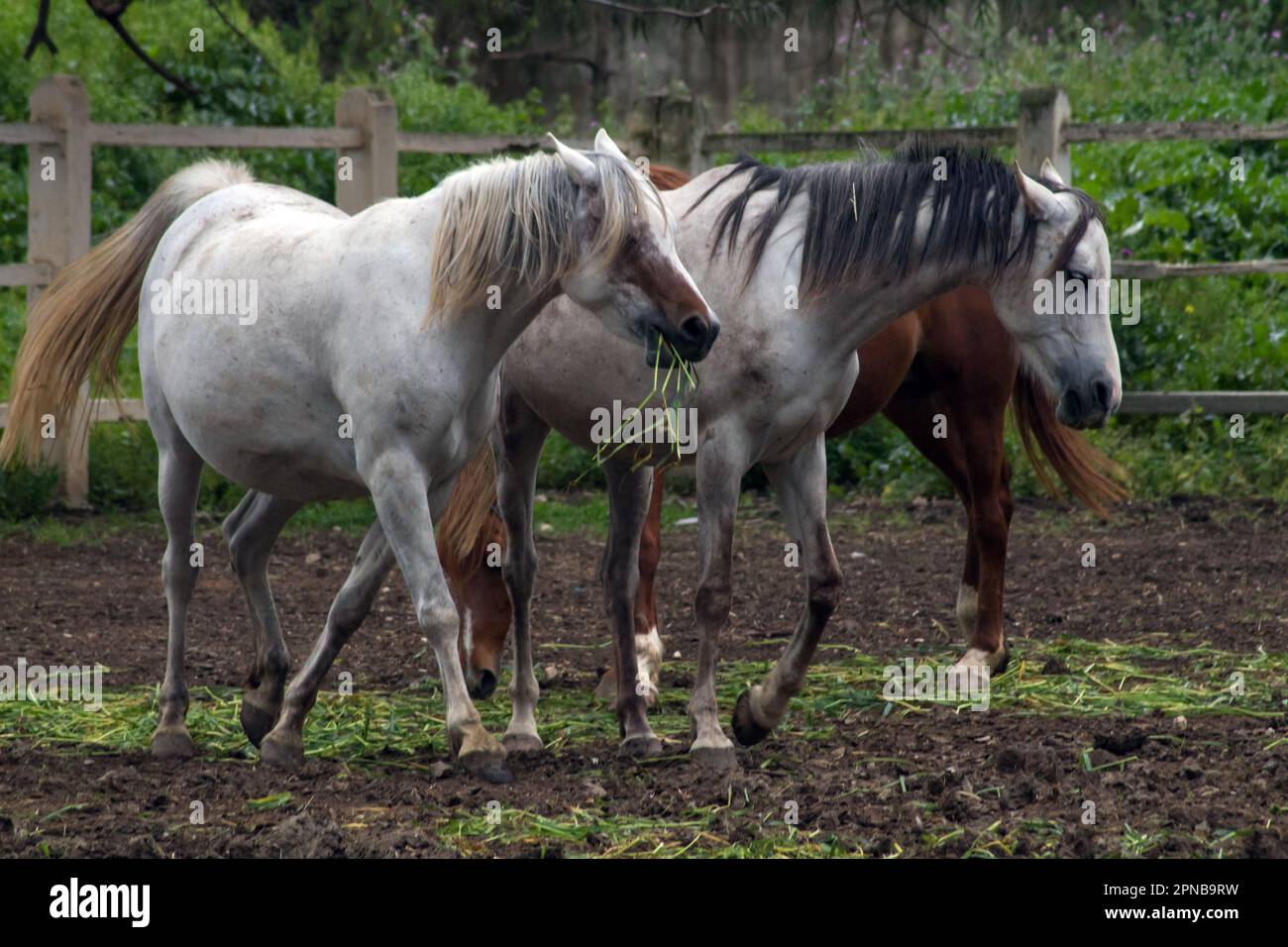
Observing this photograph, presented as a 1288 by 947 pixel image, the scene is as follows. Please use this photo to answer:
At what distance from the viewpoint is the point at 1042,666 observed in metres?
5.78

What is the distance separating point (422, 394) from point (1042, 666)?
267 centimetres

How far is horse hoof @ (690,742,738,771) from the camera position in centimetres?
451

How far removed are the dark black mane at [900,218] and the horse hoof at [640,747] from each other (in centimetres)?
135

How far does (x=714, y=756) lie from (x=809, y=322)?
4.04 ft

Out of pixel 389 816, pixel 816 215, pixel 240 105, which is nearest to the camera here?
pixel 389 816

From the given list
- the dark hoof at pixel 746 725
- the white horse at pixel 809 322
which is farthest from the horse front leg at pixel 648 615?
the dark hoof at pixel 746 725

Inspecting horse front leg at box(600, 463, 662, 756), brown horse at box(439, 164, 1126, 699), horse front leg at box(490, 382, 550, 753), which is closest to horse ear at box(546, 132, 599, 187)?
horse front leg at box(600, 463, 662, 756)

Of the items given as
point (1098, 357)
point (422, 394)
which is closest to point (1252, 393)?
point (1098, 357)

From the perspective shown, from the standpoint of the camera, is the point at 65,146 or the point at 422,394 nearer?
the point at 422,394

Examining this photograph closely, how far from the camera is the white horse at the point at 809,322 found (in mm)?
4590

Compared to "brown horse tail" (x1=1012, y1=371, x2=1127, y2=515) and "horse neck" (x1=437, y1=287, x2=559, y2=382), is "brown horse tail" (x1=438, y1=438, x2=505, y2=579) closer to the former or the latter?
"horse neck" (x1=437, y1=287, x2=559, y2=382)

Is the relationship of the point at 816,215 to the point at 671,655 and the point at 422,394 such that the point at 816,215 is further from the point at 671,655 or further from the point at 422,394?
the point at 671,655

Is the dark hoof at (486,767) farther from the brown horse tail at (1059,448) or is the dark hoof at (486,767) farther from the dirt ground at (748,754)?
the brown horse tail at (1059,448)

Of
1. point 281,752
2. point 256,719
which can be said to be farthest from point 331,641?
point 256,719
